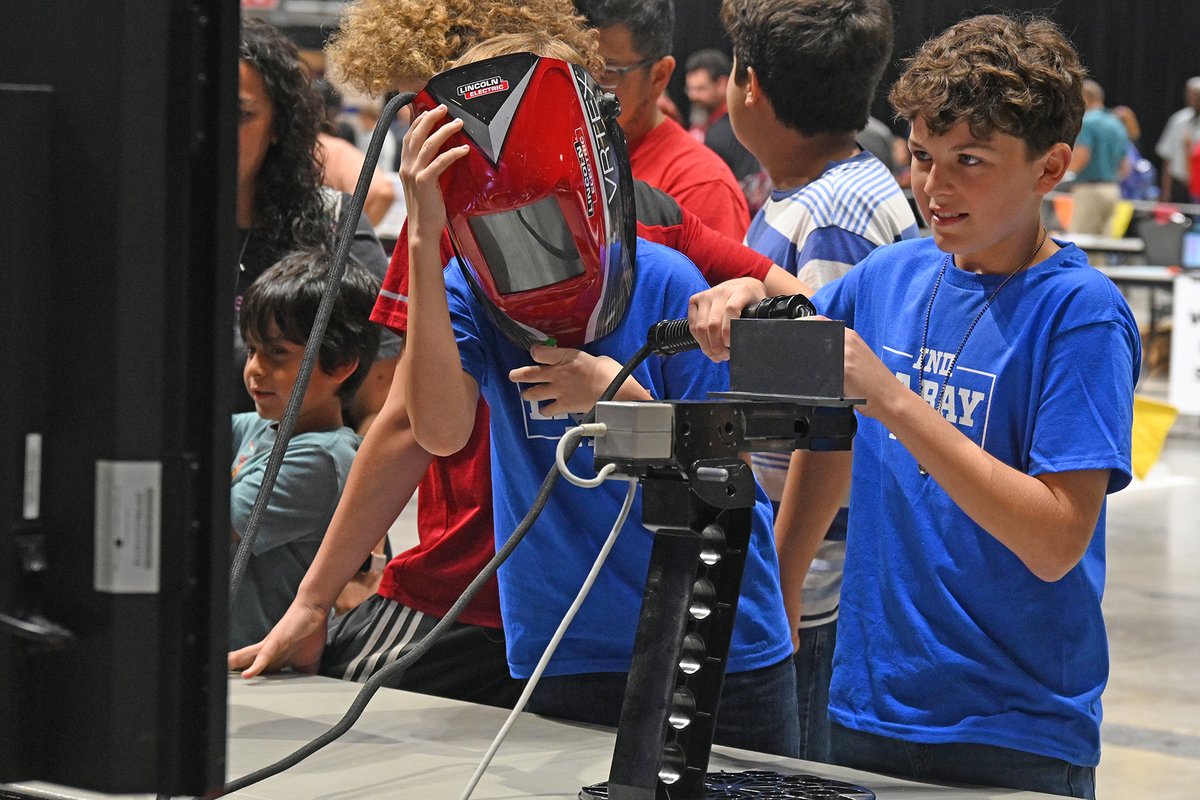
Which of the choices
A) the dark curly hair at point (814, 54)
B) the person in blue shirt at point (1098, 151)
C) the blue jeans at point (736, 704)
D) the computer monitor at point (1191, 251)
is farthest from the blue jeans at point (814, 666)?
the person in blue shirt at point (1098, 151)

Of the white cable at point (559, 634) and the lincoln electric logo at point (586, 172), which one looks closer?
the white cable at point (559, 634)

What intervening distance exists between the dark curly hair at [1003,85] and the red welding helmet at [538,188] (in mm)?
361

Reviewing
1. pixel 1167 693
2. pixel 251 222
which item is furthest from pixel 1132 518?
pixel 251 222

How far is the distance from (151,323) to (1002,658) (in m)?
0.95

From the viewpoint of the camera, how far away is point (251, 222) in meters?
2.46

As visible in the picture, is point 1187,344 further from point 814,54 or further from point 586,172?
point 586,172

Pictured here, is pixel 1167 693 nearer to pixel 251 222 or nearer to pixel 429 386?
pixel 251 222

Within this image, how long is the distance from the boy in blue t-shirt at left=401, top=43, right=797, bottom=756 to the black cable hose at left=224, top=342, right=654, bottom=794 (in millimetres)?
97

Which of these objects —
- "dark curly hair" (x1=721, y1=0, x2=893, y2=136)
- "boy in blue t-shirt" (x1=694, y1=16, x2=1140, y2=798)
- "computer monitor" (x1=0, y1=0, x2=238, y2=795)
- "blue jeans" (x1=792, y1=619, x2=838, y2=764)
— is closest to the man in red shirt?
"dark curly hair" (x1=721, y1=0, x2=893, y2=136)

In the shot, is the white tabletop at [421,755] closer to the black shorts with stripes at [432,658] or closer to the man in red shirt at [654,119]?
the black shorts with stripes at [432,658]

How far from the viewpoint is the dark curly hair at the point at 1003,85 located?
146 centimetres

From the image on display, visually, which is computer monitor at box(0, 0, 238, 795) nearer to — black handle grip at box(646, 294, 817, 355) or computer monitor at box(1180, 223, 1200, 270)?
black handle grip at box(646, 294, 817, 355)

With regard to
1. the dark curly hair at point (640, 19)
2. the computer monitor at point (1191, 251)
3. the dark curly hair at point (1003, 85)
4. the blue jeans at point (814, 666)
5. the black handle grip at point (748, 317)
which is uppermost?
the computer monitor at point (1191, 251)

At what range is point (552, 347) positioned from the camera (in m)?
1.40
